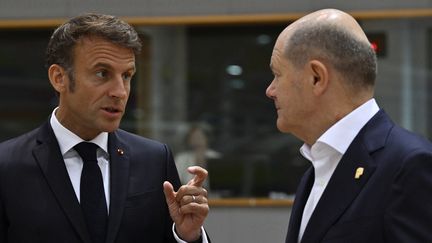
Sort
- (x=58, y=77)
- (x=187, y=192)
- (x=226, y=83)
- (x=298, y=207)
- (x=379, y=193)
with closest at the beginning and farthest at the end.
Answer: (x=379, y=193) → (x=298, y=207) → (x=187, y=192) → (x=58, y=77) → (x=226, y=83)

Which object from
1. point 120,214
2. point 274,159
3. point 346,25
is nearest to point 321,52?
point 346,25

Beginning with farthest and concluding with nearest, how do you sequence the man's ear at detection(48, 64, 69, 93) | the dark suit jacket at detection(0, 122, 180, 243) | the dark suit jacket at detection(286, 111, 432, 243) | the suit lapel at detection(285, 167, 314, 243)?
the man's ear at detection(48, 64, 69, 93)
the dark suit jacket at detection(0, 122, 180, 243)
the suit lapel at detection(285, 167, 314, 243)
the dark suit jacket at detection(286, 111, 432, 243)

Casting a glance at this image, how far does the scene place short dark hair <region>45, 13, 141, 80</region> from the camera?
3.39 meters

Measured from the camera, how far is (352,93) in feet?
9.23

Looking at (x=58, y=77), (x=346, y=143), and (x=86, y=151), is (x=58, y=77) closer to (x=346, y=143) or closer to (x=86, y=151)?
(x=86, y=151)

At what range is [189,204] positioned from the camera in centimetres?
324

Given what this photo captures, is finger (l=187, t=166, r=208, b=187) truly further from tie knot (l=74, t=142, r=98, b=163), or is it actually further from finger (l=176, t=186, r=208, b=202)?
tie knot (l=74, t=142, r=98, b=163)

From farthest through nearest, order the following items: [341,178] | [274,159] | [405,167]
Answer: [274,159] < [341,178] < [405,167]

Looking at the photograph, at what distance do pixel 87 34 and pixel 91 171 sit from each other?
529mm

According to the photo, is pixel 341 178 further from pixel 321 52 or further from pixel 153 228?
pixel 153 228

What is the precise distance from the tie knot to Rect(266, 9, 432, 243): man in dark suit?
2.54 feet

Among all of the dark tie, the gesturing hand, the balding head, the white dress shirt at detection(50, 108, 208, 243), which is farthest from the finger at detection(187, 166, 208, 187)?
the balding head

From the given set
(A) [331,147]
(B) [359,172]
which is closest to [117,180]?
(A) [331,147]

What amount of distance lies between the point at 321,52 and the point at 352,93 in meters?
0.16
